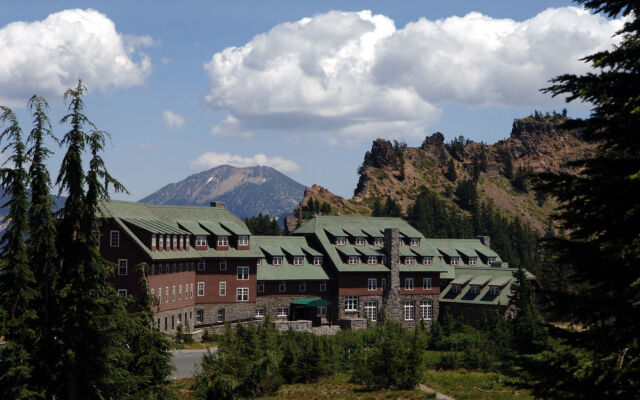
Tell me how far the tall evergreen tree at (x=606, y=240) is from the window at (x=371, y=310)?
69797 millimetres

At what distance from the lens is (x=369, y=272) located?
84812mm

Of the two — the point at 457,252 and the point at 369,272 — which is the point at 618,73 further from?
the point at 457,252

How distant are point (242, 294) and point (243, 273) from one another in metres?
2.28

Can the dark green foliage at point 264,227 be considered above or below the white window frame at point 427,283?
above

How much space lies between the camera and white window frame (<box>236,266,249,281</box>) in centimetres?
7794

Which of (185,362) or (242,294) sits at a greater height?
(242,294)

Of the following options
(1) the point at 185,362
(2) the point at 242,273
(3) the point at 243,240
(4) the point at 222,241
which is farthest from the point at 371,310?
(1) the point at 185,362

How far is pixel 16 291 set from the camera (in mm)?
27906

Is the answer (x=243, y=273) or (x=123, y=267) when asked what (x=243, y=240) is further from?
(x=123, y=267)

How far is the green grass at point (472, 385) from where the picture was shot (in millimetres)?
45666

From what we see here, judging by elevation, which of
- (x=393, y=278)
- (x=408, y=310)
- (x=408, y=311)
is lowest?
(x=408, y=311)

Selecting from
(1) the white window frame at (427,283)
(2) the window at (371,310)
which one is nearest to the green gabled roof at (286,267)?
(2) the window at (371,310)

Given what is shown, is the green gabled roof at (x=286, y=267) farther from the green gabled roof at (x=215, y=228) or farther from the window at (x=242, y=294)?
the green gabled roof at (x=215, y=228)

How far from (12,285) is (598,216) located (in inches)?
881
